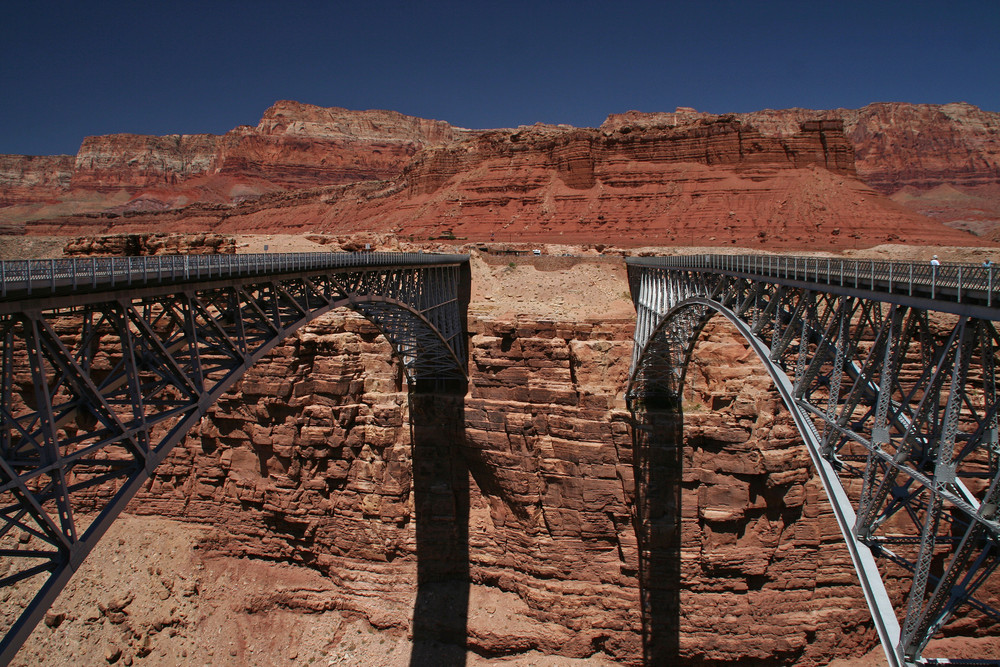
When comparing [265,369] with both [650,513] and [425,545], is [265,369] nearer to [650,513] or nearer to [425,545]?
[425,545]

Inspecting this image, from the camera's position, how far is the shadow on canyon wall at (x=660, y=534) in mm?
23406

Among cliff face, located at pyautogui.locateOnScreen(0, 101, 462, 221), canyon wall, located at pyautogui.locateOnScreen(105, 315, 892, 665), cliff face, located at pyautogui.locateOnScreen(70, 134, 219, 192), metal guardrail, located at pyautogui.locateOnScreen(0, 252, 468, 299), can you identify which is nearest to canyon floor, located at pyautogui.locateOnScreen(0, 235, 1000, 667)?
canyon wall, located at pyautogui.locateOnScreen(105, 315, 892, 665)

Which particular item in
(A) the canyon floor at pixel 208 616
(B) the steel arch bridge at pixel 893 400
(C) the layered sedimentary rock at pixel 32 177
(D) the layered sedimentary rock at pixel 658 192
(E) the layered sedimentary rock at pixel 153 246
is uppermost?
(C) the layered sedimentary rock at pixel 32 177

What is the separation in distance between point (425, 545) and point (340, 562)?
4.07 meters

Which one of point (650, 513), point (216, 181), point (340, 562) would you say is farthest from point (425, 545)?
point (216, 181)

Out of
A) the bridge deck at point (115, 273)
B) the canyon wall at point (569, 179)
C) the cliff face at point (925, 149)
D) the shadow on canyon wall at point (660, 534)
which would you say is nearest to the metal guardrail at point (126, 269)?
the bridge deck at point (115, 273)

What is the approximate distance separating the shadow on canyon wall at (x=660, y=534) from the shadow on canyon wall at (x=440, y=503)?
823 cm

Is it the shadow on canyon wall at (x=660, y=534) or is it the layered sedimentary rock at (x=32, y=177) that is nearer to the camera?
the shadow on canyon wall at (x=660, y=534)

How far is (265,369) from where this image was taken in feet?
85.8

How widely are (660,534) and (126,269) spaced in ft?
70.5

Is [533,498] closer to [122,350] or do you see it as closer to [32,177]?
[122,350]

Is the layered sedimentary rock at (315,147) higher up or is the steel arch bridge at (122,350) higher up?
the layered sedimentary rock at (315,147)

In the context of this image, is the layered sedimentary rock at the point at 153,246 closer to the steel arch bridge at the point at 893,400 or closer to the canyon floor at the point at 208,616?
the canyon floor at the point at 208,616

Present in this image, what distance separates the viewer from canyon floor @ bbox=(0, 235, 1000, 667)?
22.7m
